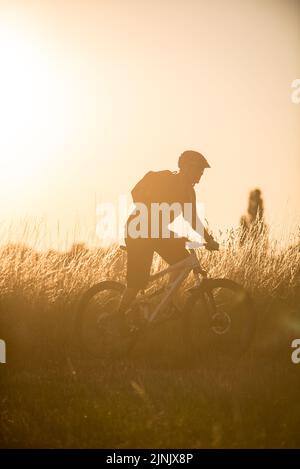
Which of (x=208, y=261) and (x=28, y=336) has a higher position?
(x=208, y=261)

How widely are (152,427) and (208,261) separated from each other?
5.62 m

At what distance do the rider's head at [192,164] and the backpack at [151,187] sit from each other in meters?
0.18

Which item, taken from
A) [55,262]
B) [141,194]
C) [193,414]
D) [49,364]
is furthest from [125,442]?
[55,262]

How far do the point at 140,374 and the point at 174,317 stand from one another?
845mm

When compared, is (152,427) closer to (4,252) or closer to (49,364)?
(49,364)

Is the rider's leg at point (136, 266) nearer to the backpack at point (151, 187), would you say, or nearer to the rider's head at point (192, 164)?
the backpack at point (151, 187)

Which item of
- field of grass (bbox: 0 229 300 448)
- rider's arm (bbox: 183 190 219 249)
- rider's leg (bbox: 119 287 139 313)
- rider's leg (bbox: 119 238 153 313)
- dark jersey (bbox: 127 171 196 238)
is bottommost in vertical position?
field of grass (bbox: 0 229 300 448)

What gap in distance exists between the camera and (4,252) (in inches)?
415

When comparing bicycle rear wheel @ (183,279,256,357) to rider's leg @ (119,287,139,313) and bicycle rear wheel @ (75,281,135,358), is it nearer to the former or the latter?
rider's leg @ (119,287,139,313)

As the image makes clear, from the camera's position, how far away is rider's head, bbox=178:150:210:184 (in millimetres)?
7973

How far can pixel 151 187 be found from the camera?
796 cm

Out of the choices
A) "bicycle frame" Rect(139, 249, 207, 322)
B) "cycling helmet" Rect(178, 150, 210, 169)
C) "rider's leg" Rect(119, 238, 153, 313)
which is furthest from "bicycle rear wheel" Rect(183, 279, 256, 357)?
"cycling helmet" Rect(178, 150, 210, 169)

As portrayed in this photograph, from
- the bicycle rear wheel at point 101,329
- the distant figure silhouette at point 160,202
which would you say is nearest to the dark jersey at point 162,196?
the distant figure silhouette at point 160,202

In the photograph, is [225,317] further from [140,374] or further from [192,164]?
[192,164]
